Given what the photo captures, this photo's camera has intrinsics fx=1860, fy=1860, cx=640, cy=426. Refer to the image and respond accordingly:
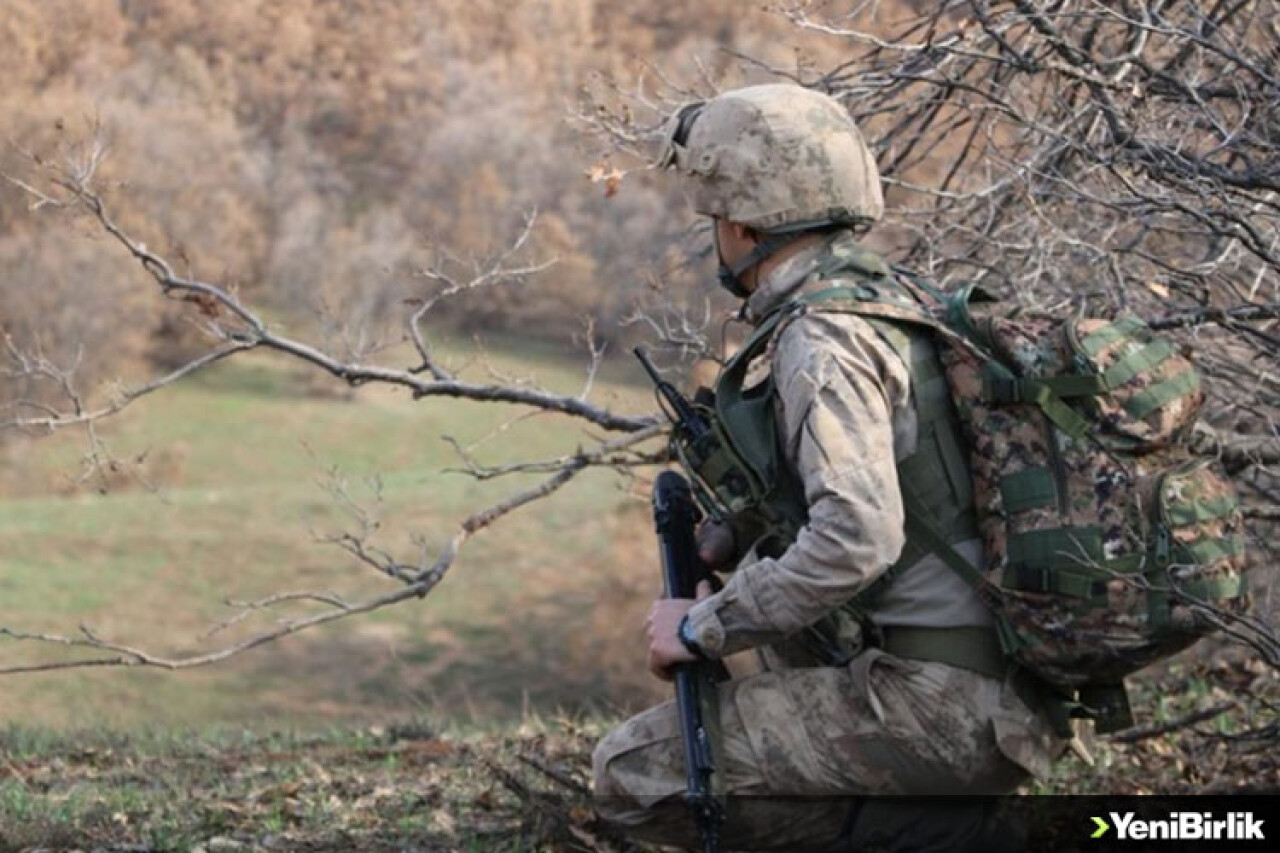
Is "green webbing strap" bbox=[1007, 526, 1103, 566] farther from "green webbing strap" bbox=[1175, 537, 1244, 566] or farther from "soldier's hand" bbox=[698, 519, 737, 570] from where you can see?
"soldier's hand" bbox=[698, 519, 737, 570]

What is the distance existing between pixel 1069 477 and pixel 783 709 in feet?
2.59

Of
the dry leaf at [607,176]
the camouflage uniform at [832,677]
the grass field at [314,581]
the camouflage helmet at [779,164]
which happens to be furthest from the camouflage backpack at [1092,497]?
the grass field at [314,581]

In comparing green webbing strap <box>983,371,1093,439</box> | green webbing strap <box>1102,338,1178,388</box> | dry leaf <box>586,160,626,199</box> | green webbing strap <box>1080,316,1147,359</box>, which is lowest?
dry leaf <box>586,160,626,199</box>

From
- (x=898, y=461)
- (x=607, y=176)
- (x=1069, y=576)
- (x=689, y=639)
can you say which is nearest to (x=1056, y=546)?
(x=1069, y=576)

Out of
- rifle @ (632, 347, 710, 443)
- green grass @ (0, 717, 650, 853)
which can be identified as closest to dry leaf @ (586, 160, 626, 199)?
rifle @ (632, 347, 710, 443)

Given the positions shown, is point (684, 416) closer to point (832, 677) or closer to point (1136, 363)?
point (832, 677)

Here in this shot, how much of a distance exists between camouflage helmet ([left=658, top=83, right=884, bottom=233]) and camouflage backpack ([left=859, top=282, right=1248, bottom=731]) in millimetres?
321

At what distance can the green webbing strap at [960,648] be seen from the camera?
12.8 feet

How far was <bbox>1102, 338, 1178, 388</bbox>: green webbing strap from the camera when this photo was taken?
3.71 m

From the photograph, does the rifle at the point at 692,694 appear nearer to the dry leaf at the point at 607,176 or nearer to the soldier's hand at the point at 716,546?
the soldier's hand at the point at 716,546

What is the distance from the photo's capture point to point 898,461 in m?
3.89

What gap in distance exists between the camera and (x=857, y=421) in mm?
3631

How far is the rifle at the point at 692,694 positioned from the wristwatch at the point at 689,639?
62mm

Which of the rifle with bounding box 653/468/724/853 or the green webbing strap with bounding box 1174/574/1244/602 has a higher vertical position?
the green webbing strap with bounding box 1174/574/1244/602
